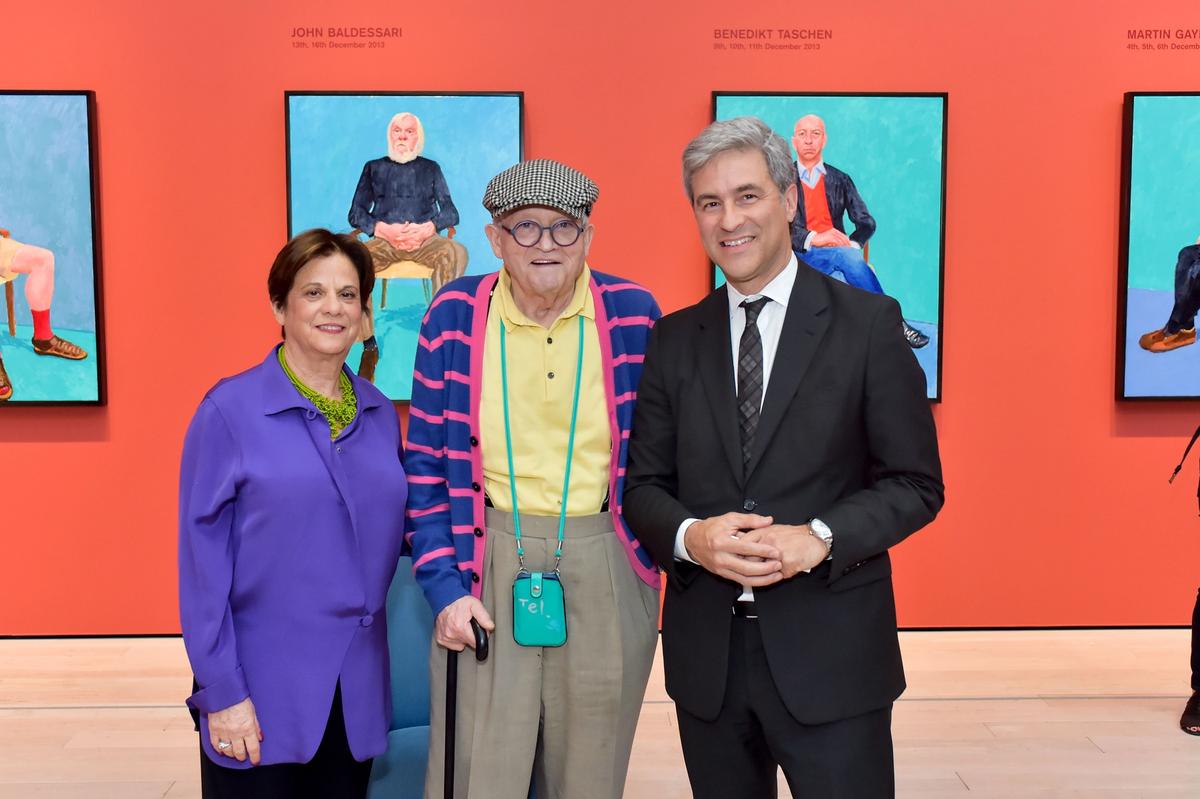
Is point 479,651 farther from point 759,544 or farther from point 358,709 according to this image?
point 759,544

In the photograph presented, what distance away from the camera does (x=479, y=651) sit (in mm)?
1893

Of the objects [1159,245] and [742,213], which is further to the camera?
[1159,245]

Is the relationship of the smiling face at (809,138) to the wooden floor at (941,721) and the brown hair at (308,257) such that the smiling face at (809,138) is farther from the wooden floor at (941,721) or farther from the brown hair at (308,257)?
the brown hair at (308,257)

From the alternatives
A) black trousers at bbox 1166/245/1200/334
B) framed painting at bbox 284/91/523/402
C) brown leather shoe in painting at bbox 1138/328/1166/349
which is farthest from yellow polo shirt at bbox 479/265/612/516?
black trousers at bbox 1166/245/1200/334

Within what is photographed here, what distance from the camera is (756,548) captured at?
1.60 metres

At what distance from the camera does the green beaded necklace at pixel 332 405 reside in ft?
6.16

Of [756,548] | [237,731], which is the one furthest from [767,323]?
[237,731]

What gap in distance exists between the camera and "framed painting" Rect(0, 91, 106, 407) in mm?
3996

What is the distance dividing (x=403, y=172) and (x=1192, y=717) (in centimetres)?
361

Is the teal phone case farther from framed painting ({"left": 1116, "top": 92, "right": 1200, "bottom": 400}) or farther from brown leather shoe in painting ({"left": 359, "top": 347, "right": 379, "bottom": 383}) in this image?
framed painting ({"left": 1116, "top": 92, "right": 1200, "bottom": 400})

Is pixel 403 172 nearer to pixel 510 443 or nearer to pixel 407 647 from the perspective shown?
pixel 407 647

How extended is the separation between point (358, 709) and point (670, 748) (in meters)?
1.68

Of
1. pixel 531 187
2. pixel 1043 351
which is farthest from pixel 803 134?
pixel 531 187

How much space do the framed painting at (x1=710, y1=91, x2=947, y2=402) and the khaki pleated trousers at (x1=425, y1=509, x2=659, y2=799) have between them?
238cm
